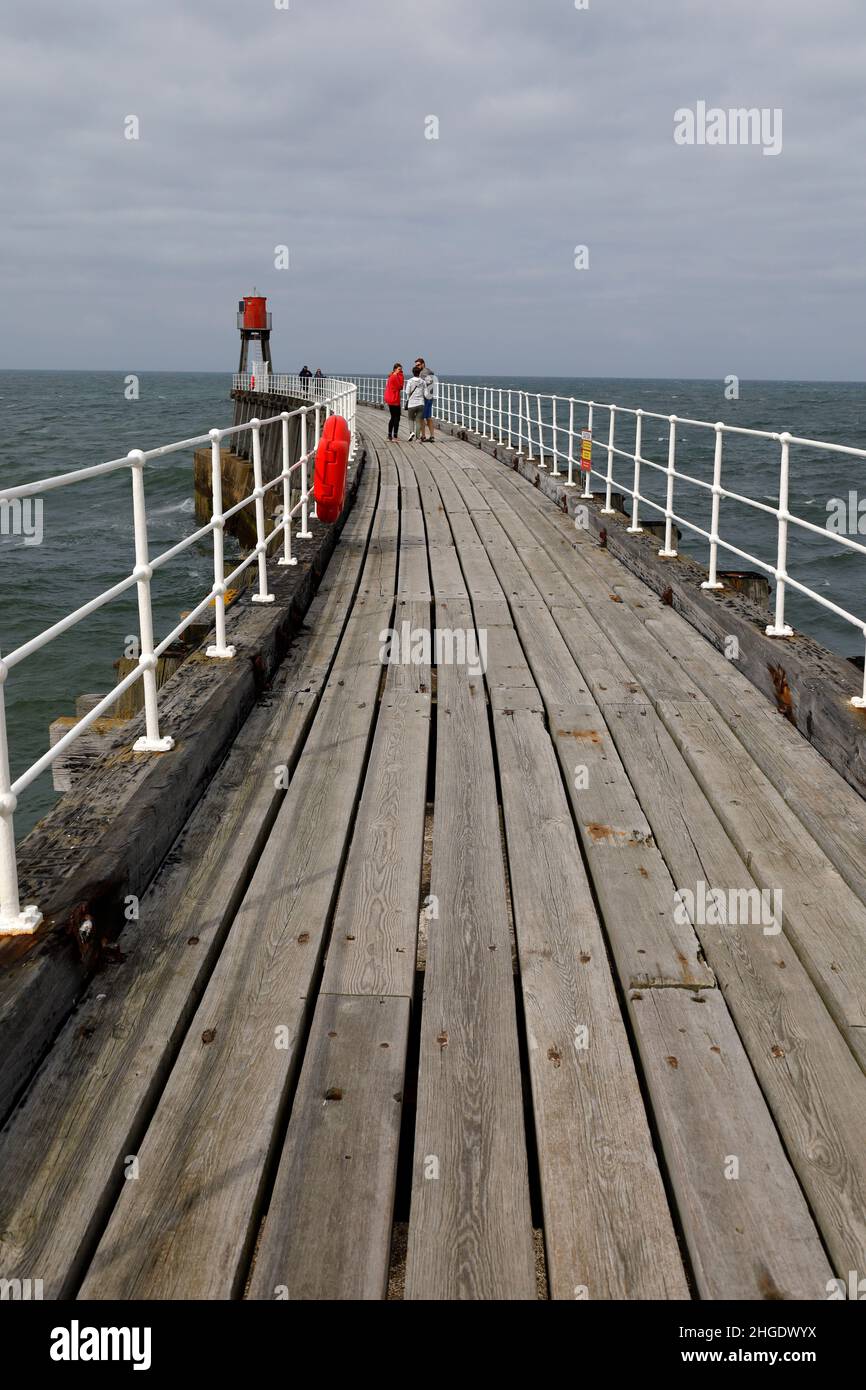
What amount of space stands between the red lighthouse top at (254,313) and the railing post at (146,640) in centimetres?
5446

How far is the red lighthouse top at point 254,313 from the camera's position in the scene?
55875mm

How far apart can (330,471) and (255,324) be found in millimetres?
49196

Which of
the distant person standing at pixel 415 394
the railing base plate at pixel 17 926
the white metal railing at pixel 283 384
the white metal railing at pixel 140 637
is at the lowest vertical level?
the railing base plate at pixel 17 926

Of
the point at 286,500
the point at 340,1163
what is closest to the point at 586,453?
the point at 286,500

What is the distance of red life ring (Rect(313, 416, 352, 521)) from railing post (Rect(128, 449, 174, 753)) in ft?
A: 17.5

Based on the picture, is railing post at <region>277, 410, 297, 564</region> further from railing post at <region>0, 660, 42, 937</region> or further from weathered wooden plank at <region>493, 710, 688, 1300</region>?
railing post at <region>0, 660, 42, 937</region>

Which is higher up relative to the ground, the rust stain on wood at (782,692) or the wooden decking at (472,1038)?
the rust stain on wood at (782,692)

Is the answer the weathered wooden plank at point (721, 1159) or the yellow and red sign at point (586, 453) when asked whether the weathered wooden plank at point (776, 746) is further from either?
the yellow and red sign at point (586, 453)

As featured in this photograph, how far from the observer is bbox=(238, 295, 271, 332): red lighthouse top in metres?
55.9

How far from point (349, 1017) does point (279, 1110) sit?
0.42 meters

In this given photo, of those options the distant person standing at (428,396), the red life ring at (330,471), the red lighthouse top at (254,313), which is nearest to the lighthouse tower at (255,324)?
the red lighthouse top at (254,313)

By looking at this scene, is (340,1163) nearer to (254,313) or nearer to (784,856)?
(784,856)

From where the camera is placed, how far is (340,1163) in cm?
250

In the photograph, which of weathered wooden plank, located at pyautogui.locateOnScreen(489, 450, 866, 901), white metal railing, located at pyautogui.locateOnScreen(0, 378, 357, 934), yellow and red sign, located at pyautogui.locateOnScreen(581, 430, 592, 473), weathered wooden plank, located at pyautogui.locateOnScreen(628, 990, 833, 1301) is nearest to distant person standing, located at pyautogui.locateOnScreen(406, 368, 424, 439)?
yellow and red sign, located at pyautogui.locateOnScreen(581, 430, 592, 473)
